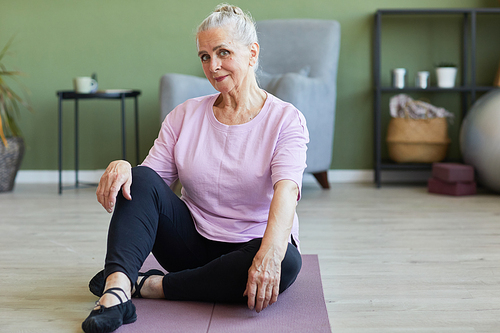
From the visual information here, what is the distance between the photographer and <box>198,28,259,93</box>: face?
1.27 m

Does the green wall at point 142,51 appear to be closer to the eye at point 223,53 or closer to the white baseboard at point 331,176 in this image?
the white baseboard at point 331,176

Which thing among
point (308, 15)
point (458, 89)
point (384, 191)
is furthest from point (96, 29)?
point (458, 89)

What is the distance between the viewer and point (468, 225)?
7.27 feet

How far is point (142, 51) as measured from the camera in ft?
11.8

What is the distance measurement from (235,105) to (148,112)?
7.63 ft

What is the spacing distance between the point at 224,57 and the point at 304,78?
64.5 inches

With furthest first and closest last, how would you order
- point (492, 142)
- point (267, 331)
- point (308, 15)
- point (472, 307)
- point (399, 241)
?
point (308, 15) < point (492, 142) < point (399, 241) < point (472, 307) < point (267, 331)

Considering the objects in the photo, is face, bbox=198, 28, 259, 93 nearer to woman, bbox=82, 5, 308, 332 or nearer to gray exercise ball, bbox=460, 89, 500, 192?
woman, bbox=82, 5, 308, 332

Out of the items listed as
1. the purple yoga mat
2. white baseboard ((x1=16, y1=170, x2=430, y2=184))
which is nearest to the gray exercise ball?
white baseboard ((x1=16, y1=170, x2=430, y2=184))

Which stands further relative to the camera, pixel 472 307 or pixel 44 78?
pixel 44 78

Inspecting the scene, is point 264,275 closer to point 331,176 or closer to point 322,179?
point 322,179

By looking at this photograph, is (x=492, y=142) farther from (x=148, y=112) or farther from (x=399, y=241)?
(x=148, y=112)

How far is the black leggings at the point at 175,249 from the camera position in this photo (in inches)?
46.5

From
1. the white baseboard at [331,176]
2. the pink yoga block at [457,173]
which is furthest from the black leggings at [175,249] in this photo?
the white baseboard at [331,176]
